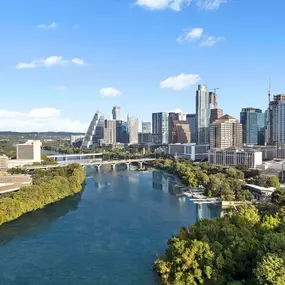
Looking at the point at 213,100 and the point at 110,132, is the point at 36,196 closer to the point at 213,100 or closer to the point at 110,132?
the point at 213,100

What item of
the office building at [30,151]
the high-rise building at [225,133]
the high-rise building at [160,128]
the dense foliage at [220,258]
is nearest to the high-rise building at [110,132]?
the high-rise building at [160,128]

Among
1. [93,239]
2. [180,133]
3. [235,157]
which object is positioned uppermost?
[180,133]

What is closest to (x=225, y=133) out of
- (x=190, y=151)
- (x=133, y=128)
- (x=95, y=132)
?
(x=190, y=151)

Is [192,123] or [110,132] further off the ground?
[192,123]

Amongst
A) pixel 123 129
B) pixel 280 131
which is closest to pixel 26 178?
pixel 280 131

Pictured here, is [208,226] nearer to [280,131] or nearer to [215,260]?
[215,260]
